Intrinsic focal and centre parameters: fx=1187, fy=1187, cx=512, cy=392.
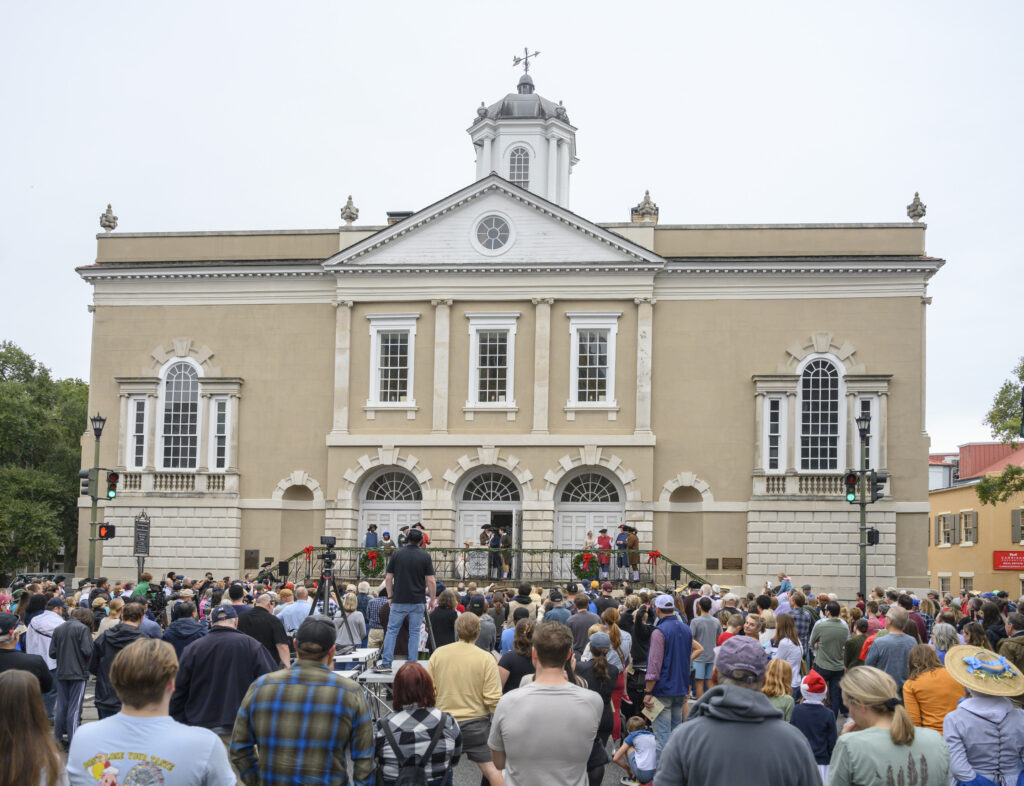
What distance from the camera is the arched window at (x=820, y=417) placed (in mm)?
37000

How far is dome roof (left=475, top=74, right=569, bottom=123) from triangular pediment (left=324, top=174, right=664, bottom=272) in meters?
9.45

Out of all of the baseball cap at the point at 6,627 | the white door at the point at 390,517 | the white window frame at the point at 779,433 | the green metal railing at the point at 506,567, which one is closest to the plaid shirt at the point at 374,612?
the baseball cap at the point at 6,627

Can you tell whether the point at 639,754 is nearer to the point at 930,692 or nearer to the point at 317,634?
the point at 930,692

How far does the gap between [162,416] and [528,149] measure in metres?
17.3

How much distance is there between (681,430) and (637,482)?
7.28 ft

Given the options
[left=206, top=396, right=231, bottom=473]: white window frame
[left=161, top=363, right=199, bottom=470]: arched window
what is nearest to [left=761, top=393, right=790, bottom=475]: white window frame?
[left=206, top=396, right=231, bottom=473]: white window frame

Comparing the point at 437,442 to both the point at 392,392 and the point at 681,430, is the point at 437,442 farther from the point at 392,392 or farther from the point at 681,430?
the point at 681,430

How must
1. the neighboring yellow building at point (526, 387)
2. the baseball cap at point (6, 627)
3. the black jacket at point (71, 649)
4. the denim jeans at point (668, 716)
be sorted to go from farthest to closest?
the neighboring yellow building at point (526, 387), the black jacket at point (71, 649), the denim jeans at point (668, 716), the baseball cap at point (6, 627)

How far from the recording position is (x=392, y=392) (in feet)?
127

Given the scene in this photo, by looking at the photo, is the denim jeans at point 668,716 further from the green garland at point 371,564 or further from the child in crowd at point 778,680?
the green garland at point 371,564

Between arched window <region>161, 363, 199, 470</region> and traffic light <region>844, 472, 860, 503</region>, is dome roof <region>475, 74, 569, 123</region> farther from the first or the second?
traffic light <region>844, 472, 860, 503</region>

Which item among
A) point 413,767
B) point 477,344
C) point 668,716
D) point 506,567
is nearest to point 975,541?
point 506,567

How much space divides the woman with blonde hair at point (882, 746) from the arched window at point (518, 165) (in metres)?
40.9

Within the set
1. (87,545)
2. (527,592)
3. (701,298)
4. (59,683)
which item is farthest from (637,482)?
(59,683)
